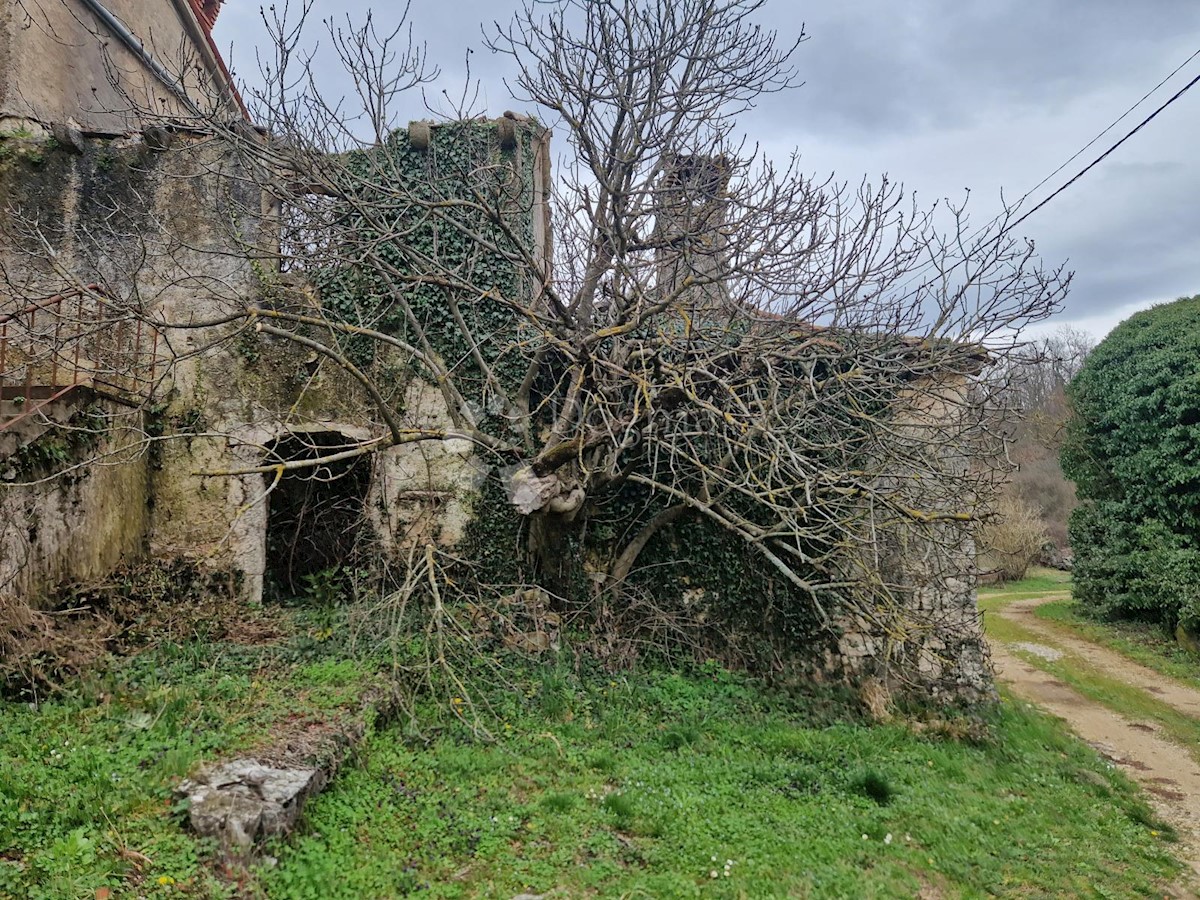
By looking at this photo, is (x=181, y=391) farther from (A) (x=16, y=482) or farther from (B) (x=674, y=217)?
(B) (x=674, y=217)

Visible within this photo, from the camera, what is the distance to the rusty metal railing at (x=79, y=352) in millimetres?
6434

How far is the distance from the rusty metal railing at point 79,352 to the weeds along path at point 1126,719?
9729mm

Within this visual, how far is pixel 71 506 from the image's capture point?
6562 mm

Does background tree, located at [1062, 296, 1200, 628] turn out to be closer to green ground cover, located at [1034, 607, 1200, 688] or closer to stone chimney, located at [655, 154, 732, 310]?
green ground cover, located at [1034, 607, 1200, 688]

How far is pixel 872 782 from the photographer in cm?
577

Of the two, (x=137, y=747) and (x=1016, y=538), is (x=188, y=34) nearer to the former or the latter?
(x=137, y=747)

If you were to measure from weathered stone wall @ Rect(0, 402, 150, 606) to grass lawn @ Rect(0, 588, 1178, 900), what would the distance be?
118 cm

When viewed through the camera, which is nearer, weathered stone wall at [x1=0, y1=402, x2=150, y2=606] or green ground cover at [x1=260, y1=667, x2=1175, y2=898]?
green ground cover at [x1=260, y1=667, x2=1175, y2=898]

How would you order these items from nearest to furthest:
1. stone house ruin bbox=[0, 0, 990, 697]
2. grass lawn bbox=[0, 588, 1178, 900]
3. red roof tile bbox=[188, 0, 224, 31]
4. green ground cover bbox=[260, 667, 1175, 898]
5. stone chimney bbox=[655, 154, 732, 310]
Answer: grass lawn bbox=[0, 588, 1178, 900]
green ground cover bbox=[260, 667, 1175, 898]
stone chimney bbox=[655, 154, 732, 310]
stone house ruin bbox=[0, 0, 990, 697]
red roof tile bbox=[188, 0, 224, 31]

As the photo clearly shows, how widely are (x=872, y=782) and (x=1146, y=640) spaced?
1006 centimetres

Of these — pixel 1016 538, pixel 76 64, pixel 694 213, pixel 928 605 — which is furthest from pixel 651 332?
pixel 1016 538

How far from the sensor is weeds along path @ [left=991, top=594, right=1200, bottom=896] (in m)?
6.65

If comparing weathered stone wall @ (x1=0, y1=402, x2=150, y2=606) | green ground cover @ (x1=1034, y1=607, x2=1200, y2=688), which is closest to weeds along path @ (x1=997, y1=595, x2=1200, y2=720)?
green ground cover @ (x1=1034, y1=607, x2=1200, y2=688)

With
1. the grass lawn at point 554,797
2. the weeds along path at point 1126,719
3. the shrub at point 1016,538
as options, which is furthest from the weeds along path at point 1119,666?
the shrub at point 1016,538
